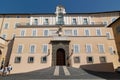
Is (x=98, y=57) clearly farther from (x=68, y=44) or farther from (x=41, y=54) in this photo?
(x=41, y=54)

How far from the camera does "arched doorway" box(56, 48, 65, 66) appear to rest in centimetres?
2461

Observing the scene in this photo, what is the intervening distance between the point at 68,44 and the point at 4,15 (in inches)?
879

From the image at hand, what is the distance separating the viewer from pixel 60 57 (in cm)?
2495

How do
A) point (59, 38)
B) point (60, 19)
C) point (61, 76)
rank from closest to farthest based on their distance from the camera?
point (61, 76)
point (59, 38)
point (60, 19)

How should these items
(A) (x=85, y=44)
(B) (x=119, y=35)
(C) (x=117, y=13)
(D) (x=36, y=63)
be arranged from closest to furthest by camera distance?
1. (D) (x=36, y=63)
2. (A) (x=85, y=44)
3. (B) (x=119, y=35)
4. (C) (x=117, y=13)

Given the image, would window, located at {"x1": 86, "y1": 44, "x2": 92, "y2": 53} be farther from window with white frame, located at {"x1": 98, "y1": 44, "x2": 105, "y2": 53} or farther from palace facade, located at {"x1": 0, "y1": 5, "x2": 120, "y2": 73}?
window with white frame, located at {"x1": 98, "y1": 44, "x2": 105, "y2": 53}

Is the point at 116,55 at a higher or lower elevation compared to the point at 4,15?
lower

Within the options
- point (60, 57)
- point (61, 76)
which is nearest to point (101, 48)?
point (60, 57)

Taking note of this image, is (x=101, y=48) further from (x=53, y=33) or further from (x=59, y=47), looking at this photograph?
(x=53, y=33)

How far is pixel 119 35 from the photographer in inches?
1059

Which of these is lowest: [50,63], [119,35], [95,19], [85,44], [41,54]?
[50,63]

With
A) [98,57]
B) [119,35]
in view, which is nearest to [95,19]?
[119,35]

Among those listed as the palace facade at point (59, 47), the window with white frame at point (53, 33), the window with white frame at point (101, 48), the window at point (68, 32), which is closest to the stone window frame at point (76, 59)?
the palace facade at point (59, 47)

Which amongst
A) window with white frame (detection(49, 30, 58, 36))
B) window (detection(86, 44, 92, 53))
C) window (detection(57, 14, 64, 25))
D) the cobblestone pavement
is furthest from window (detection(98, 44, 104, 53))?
window (detection(57, 14, 64, 25))
